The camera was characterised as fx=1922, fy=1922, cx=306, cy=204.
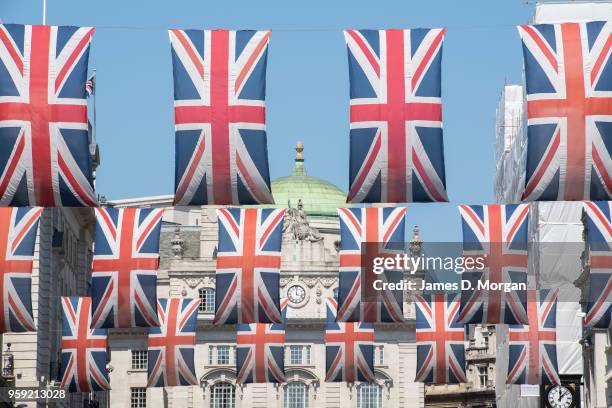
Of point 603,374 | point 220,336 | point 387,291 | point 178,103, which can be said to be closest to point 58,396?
point 387,291

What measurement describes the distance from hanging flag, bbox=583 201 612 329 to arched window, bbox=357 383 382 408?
78.6m

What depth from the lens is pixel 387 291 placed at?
5919 cm

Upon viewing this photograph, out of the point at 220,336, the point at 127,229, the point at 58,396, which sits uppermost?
the point at 220,336

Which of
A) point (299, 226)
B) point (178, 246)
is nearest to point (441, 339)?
point (299, 226)

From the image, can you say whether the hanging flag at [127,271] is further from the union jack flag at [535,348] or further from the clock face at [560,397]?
the clock face at [560,397]

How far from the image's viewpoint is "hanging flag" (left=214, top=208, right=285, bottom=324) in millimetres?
55250

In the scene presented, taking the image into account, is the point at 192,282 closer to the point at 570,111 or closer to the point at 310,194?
the point at 310,194

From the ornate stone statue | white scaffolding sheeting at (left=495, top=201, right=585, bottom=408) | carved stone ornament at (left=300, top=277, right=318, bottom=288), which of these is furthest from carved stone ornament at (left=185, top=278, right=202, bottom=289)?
white scaffolding sheeting at (left=495, top=201, right=585, bottom=408)

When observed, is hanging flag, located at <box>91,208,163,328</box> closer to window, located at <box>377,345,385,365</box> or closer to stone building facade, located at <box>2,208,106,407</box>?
stone building facade, located at <box>2,208,106,407</box>

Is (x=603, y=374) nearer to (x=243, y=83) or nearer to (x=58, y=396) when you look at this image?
(x=58, y=396)

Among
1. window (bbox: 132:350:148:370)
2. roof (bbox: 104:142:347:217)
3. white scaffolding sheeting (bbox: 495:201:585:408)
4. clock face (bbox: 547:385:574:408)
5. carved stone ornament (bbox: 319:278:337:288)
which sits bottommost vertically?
clock face (bbox: 547:385:574:408)

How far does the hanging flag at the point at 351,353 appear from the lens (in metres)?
69.4

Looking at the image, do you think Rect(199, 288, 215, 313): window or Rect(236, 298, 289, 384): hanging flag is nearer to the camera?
Rect(236, 298, 289, 384): hanging flag

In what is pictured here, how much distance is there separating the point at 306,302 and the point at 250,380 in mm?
65533
